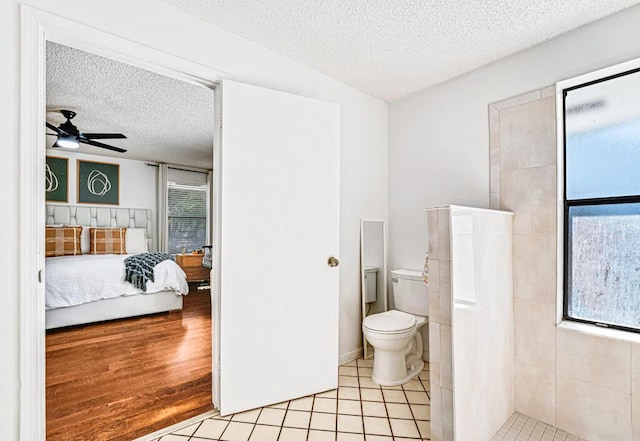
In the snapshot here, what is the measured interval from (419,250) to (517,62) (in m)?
1.54

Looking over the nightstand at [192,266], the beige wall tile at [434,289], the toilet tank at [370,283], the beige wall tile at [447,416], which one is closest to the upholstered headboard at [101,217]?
the nightstand at [192,266]

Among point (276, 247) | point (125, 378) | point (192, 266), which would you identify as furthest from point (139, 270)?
point (276, 247)

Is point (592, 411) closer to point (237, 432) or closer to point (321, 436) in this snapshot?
point (321, 436)

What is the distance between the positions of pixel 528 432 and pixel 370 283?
1472mm

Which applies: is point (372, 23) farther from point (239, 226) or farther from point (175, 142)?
point (175, 142)

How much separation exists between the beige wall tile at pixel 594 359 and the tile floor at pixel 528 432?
1.05 ft

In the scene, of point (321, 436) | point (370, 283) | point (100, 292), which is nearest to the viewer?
point (321, 436)

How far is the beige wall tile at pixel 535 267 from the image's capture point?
1984mm

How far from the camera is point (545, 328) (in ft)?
6.54

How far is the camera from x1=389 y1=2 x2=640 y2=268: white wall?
1866 millimetres

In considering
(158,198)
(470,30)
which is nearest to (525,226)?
(470,30)

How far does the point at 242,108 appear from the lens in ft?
6.55

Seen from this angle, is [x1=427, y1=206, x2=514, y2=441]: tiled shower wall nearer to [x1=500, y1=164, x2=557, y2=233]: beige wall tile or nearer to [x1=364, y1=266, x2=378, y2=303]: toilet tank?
[x1=500, y1=164, x2=557, y2=233]: beige wall tile
